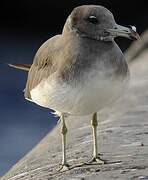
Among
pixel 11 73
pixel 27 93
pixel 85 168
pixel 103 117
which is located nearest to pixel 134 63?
pixel 103 117

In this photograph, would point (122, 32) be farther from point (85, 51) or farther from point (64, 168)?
point (64, 168)

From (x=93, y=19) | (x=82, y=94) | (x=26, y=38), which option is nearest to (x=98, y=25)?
(x=93, y=19)

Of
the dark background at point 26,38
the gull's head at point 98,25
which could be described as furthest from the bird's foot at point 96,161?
the dark background at point 26,38

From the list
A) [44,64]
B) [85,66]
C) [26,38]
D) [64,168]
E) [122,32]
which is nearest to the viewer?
[85,66]

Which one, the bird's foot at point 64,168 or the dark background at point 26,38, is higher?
the dark background at point 26,38

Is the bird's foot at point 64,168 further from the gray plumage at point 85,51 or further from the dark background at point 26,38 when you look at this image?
the dark background at point 26,38

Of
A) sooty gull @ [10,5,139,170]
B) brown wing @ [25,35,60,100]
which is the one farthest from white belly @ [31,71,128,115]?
brown wing @ [25,35,60,100]

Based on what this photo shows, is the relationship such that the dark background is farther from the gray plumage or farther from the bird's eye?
the bird's eye

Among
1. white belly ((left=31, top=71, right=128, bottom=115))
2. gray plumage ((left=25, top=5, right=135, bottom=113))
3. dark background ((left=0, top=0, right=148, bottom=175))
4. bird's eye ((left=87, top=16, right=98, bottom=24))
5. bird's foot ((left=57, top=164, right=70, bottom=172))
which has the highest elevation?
dark background ((left=0, top=0, right=148, bottom=175))
